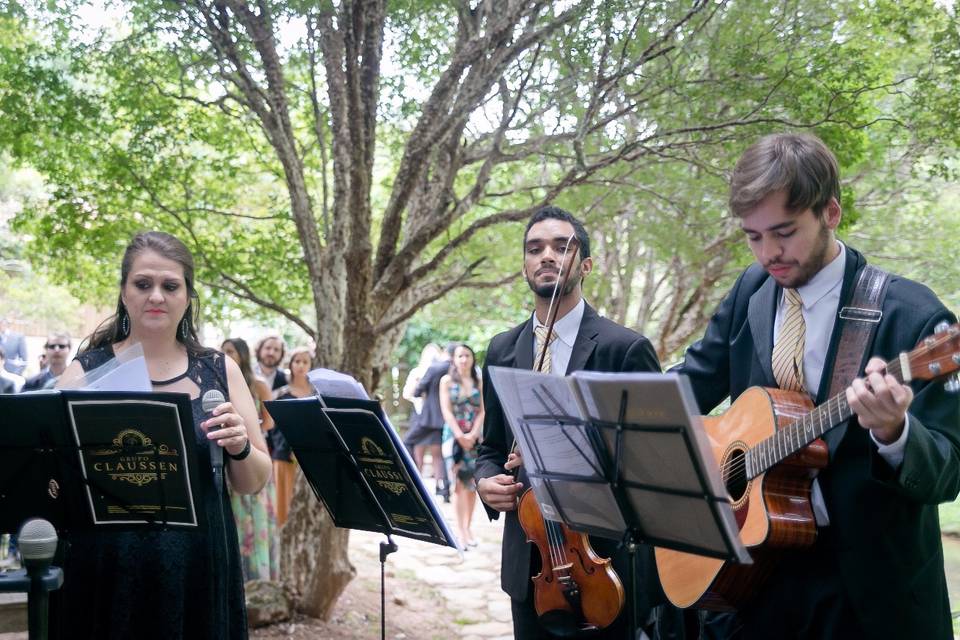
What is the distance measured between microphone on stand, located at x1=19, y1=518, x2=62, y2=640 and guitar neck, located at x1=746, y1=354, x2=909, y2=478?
6.48 ft

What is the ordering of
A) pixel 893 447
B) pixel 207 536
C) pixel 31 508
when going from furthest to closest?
pixel 207 536
pixel 31 508
pixel 893 447

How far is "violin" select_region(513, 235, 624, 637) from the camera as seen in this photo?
3164 mm

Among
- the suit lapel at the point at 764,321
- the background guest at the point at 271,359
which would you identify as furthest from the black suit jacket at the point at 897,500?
the background guest at the point at 271,359

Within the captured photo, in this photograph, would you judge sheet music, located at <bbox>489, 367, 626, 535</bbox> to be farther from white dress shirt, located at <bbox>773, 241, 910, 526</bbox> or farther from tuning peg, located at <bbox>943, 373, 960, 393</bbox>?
tuning peg, located at <bbox>943, 373, 960, 393</bbox>

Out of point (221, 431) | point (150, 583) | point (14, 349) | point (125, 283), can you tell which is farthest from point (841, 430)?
point (14, 349)

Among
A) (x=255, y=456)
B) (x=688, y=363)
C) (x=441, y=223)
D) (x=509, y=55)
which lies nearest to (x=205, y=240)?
(x=441, y=223)

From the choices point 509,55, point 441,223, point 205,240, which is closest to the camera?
point 509,55

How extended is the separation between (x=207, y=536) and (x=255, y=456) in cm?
34

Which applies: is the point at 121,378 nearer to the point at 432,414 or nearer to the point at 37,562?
the point at 37,562

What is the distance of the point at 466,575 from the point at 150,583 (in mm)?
5695

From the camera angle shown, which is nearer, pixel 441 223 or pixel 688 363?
pixel 688 363

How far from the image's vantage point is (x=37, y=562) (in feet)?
7.84

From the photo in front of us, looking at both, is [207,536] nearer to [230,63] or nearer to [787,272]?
[787,272]

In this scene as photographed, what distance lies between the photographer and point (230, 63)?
600 cm
